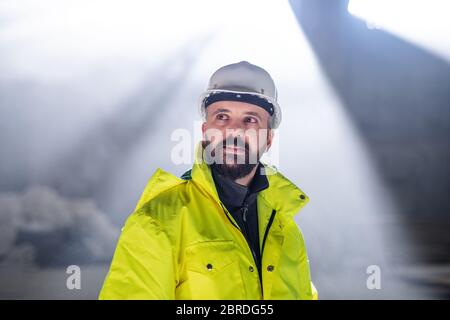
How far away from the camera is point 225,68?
297cm

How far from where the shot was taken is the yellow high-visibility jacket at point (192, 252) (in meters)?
2.10

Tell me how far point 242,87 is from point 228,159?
19.5 inches

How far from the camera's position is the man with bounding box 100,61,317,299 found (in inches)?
83.2

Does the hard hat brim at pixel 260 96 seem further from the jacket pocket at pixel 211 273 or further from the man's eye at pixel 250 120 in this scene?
the jacket pocket at pixel 211 273

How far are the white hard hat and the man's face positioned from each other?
56 mm

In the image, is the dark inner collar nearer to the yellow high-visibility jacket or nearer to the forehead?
the yellow high-visibility jacket

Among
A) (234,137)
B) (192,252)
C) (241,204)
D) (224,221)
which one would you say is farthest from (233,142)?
(192,252)

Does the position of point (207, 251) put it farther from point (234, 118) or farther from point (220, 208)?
point (234, 118)

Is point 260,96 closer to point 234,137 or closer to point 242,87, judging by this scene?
point 242,87

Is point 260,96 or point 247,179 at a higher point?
point 260,96

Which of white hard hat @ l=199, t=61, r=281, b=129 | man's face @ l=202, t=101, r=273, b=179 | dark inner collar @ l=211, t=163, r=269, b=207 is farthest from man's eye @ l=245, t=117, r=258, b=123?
dark inner collar @ l=211, t=163, r=269, b=207

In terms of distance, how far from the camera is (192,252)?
2195mm

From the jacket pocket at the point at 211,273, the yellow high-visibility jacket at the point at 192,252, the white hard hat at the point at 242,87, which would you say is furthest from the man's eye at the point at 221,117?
the jacket pocket at the point at 211,273
